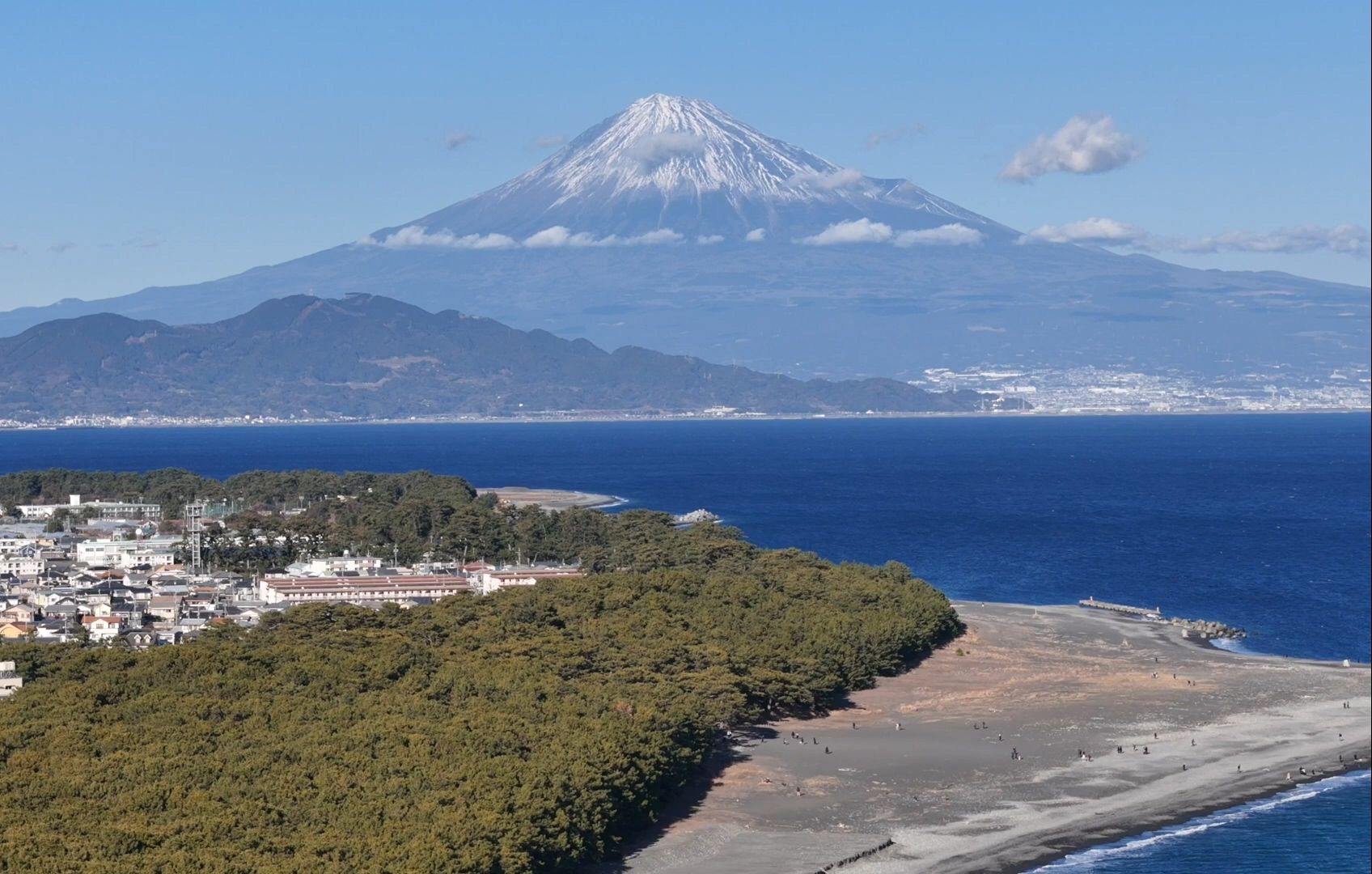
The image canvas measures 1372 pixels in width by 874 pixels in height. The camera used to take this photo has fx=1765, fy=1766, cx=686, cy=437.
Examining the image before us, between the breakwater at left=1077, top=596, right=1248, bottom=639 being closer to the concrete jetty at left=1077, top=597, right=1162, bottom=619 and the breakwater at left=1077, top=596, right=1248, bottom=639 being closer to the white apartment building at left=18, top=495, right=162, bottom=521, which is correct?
the concrete jetty at left=1077, top=597, right=1162, bottom=619

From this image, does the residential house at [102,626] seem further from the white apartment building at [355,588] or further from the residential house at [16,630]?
the white apartment building at [355,588]

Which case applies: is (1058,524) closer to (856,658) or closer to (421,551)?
(421,551)

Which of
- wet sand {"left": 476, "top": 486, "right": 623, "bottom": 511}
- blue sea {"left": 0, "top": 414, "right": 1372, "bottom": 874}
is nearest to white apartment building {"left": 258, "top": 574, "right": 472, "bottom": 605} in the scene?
blue sea {"left": 0, "top": 414, "right": 1372, "bottom": 874}

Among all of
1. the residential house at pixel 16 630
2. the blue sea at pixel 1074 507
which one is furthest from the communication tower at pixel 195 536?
the blue sea at pixel 1074 507

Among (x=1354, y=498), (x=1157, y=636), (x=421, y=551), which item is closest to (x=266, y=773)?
(x=1157, y=636)

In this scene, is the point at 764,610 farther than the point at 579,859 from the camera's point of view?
Yes

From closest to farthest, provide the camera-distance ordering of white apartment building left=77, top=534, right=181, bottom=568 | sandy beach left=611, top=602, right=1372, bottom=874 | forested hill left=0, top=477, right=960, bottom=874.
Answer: forested hill left=0, top=477, right=960, bottom=874
sandy beach left=611, top=602, right=1372, bottom=874
white apartment building left=77, top=534, right=181, bottom=568
